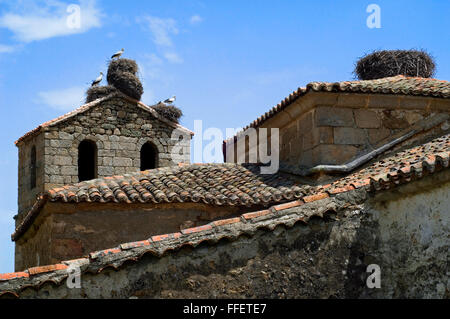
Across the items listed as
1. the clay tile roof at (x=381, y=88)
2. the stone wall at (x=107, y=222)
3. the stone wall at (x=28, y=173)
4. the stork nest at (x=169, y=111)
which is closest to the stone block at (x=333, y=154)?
the clay tile roof at (x=381, y=88)

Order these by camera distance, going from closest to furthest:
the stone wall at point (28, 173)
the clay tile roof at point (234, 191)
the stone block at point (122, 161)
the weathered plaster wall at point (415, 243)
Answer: the clay tile roof at point (234, 191) → the weathered plaster wall at point (415, 243) → the stone wall at point (28, 173) → the stone block at point (122, 161)

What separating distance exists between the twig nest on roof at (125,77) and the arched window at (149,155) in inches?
51.3

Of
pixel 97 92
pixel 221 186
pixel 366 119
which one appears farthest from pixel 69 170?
pixel 366 119

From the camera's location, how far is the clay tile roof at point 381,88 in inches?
486

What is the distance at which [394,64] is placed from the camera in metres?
15.9

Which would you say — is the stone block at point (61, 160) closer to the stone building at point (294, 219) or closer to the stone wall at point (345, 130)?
the stone building at point (294, 219)

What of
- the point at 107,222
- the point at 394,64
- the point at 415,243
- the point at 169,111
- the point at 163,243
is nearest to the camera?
the point at 163,243

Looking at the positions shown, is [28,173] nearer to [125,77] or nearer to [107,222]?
[125,77]

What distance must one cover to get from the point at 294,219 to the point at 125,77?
11.6 metres

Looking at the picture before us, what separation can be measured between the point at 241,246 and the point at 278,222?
56cm

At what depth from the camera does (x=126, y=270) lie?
8984mm

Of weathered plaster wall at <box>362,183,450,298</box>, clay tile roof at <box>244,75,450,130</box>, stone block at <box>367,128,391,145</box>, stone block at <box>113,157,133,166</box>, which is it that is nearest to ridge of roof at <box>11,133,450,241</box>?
weathered plaster wall at <box>362,183,450,298</box>

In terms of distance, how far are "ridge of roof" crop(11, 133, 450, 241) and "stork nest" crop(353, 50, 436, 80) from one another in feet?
13.3
